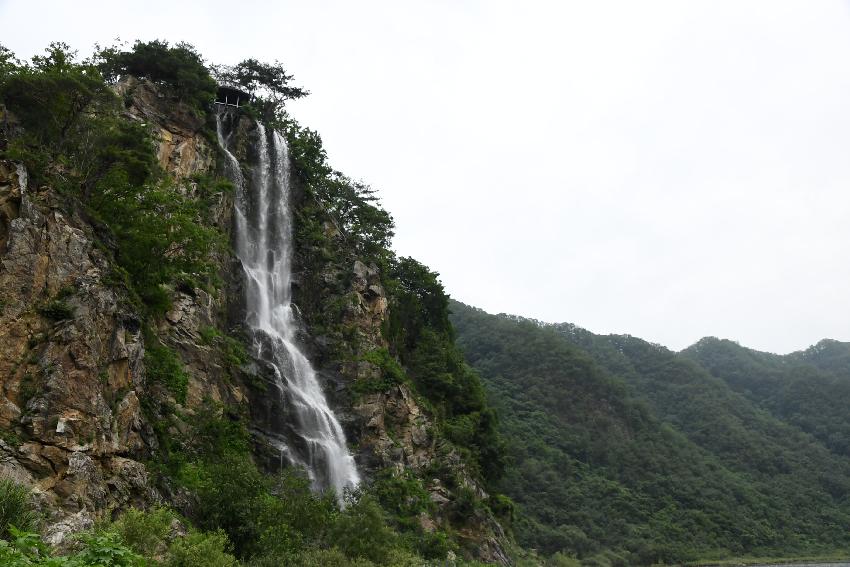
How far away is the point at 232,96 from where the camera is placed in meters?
43.1

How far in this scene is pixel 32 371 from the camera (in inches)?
612

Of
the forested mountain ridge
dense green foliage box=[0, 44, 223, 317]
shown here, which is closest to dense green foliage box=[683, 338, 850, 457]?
the forested mountain ridge

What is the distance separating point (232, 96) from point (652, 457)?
2262 inches

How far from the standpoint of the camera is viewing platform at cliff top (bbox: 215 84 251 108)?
4241 centimetres

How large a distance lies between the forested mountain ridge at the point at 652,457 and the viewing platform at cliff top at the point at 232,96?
102ft

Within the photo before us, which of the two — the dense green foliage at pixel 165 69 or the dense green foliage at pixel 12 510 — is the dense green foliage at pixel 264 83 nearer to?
the dense green foliage at pixel 165 69

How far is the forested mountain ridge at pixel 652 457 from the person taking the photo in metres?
63.6

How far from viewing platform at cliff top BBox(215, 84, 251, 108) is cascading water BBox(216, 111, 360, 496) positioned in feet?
8.63

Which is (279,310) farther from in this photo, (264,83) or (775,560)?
(775,560)

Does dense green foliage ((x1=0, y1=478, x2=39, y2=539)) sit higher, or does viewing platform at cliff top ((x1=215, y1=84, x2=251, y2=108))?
viewing platform at cliff top ((x1=215, y1=84, x2=251, y2=108))

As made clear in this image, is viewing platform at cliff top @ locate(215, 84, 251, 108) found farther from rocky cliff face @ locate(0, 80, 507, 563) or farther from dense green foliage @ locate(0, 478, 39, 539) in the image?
dense green foliage @ locate(0, 478, 39, 539)

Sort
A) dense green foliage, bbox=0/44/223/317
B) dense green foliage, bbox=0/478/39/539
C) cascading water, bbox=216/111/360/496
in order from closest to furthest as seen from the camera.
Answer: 1. dense green foliage, bbox=0/478/39/539
2. dense green foliage, bbox=0/44/223/317
3. cascading water, bbox=216/111/360/496

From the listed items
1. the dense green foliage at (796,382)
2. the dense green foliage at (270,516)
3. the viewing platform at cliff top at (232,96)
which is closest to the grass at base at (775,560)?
the dense green foliage at (796,382)

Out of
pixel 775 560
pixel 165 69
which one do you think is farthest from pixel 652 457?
pixel 165 69
